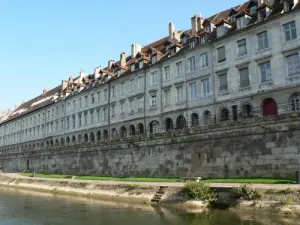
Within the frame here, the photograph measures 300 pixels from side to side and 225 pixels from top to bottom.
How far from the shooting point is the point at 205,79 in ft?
115

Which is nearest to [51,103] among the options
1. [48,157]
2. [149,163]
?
[48,157]

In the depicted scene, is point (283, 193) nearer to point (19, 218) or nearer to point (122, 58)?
point (19, 218)

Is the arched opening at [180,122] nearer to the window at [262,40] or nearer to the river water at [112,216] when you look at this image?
the window at [262,40]

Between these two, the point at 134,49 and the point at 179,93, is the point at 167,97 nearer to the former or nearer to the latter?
the point at 179,93

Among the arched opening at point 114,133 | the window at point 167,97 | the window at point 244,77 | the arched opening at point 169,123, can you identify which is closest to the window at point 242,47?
the window at point 244,77

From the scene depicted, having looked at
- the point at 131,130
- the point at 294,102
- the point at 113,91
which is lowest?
the point at 131,130

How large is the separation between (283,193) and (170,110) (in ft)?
74.5

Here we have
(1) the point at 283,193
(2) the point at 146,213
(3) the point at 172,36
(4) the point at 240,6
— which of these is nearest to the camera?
(1) the point at 283,193

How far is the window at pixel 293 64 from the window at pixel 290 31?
1.59 m

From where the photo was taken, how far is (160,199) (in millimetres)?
21906

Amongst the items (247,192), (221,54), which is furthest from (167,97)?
(247,192)

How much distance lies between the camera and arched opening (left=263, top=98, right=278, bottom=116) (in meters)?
29.5

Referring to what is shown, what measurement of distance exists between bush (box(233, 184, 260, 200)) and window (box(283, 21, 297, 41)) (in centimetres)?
1601

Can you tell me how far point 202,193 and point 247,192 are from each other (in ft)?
8.94
